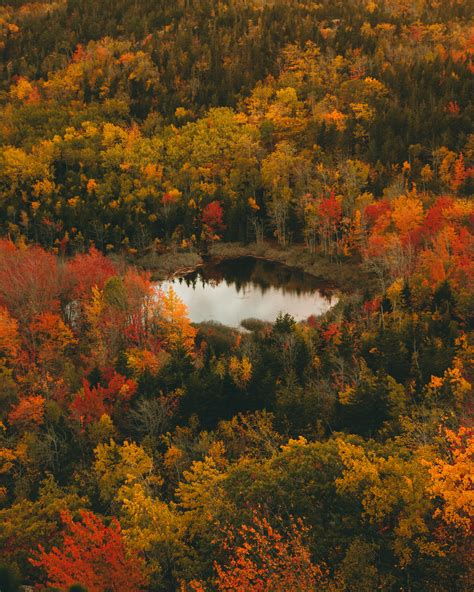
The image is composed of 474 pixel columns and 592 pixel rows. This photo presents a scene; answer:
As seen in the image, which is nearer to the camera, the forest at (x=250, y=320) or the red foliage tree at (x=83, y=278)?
the forest at (x=250, y=320)

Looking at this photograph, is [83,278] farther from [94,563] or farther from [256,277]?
[94,563]

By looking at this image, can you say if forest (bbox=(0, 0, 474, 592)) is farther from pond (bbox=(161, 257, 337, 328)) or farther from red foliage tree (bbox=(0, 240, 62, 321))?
pond (bbox=(161, 257, 337, 328))

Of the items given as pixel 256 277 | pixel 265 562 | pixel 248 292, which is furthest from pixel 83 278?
pixel 265 562

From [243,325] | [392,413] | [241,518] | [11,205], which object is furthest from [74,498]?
[11,205]

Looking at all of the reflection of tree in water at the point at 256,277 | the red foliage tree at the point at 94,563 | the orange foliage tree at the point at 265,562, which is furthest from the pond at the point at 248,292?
the orange foliage tree at the point at 265,562

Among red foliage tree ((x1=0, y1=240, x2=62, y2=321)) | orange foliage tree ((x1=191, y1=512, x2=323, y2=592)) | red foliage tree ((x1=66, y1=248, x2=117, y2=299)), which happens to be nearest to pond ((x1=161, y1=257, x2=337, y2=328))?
red foliage tree ((x1=66, y1=248, x2=117, y2=299))

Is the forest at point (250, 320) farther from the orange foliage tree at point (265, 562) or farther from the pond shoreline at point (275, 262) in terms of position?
the pond shoreline at point (275, 262)

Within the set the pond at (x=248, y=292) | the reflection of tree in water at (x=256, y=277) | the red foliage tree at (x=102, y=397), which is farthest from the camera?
the reflection of tree in water at (x=256, y=277)
